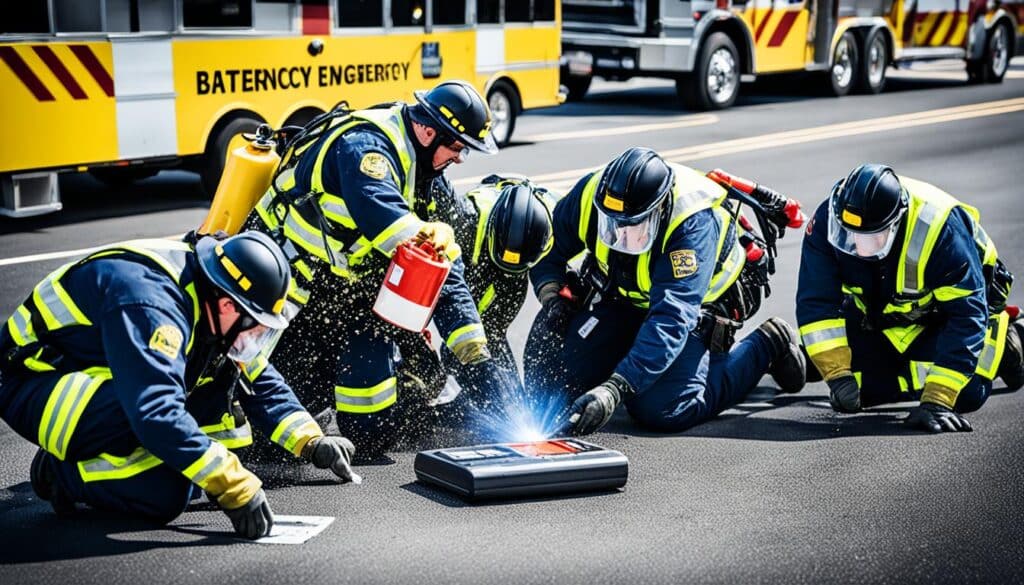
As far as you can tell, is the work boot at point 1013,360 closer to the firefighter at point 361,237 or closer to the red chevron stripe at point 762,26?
the firefighter at point 361,237

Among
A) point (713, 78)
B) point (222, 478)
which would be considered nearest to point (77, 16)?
point (222, 478)

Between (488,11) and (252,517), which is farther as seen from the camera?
(488,11)

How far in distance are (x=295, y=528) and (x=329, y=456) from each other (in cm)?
41

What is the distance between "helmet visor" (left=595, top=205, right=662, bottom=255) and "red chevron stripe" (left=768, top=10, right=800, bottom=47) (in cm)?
1231

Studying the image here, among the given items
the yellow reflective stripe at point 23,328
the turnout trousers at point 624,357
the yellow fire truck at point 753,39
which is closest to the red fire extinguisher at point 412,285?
the turnout trousers at point 624,357

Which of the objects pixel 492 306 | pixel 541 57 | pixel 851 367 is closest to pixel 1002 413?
pixel 851 367

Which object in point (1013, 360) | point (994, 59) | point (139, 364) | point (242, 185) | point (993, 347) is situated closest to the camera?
point (139, 364)

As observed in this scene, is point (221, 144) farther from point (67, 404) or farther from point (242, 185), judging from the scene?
point (67, 404)

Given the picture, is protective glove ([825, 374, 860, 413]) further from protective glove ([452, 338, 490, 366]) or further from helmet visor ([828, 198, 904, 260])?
protective glove ([452, 338, 490, 366])

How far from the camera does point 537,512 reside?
191 inches

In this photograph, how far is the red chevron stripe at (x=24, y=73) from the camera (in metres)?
9.30

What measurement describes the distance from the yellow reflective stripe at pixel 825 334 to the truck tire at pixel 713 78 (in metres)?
11.0

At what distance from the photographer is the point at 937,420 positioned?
5.94 metres

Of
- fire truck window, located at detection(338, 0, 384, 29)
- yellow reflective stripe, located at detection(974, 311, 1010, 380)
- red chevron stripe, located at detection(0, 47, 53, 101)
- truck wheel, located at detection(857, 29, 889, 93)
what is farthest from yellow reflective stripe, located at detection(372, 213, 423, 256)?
truck wheel, located at detection(857, 29, 889, 93)
